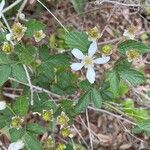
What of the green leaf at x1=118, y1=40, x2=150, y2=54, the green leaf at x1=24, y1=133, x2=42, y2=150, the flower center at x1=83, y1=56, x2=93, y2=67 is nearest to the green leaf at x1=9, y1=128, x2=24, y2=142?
the green leaf at x1=24, y1=133, x2=42, y2=150

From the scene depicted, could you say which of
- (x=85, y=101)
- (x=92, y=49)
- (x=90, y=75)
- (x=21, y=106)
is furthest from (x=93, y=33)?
(x=21, y=106)

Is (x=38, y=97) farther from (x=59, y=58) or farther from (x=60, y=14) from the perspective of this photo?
(x=60, y=14)

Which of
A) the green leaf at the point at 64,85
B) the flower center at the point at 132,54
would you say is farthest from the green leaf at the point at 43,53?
the flower center at the point at 132,54

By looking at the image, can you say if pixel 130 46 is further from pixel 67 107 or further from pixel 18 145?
pixel 18 145

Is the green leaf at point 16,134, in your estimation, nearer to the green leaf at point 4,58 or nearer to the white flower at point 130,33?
the green leaf at point 4,58

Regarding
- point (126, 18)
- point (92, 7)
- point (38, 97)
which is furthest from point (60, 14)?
point (38, 97)
